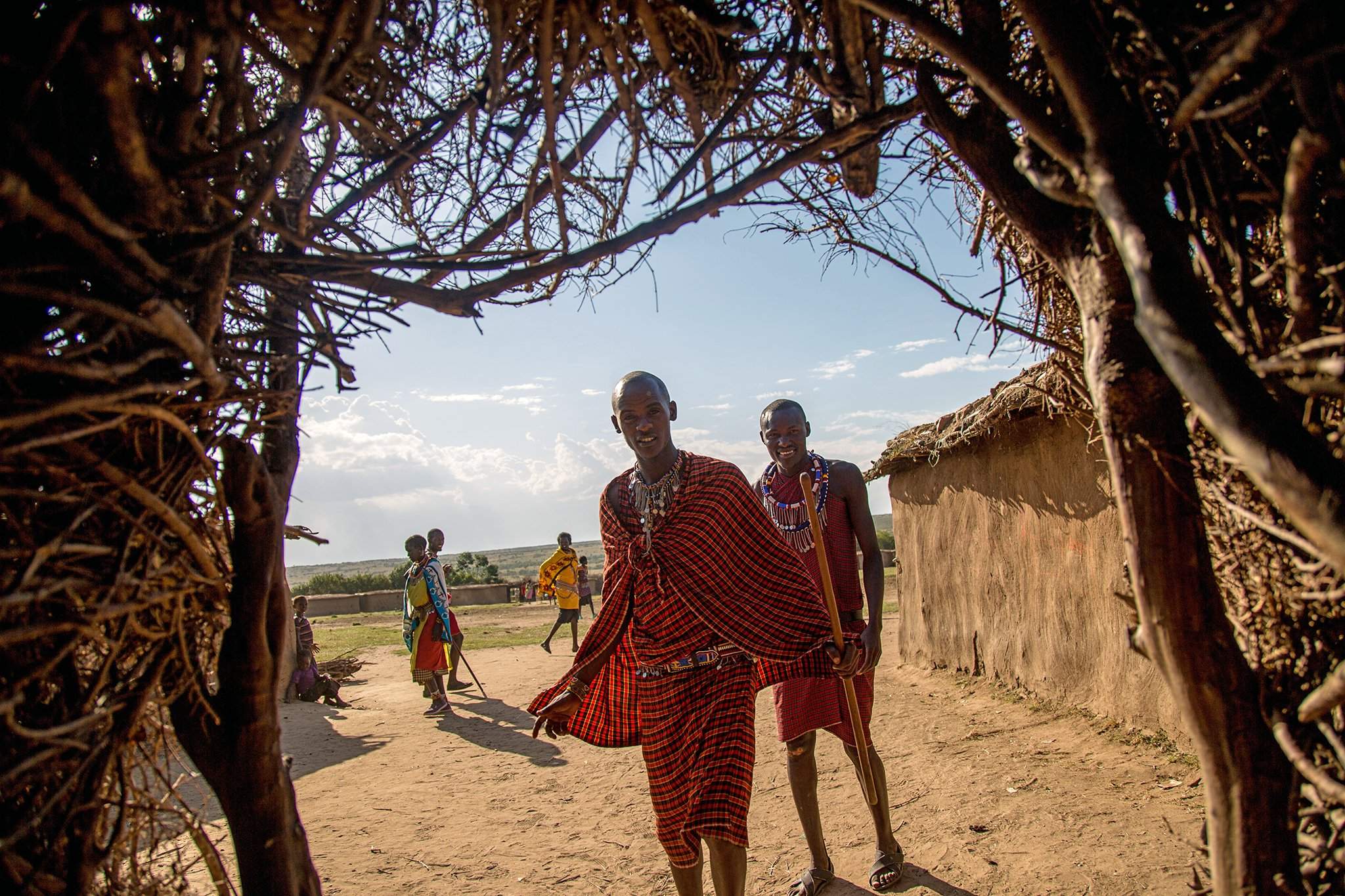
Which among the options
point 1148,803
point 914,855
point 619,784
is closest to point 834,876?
point 914,855

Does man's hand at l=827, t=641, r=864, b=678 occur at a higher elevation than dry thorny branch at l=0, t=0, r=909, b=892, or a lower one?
lower

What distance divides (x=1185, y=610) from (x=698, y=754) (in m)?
2.12

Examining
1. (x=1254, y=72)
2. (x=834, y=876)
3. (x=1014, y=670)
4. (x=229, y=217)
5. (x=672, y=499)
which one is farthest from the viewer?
(x=1014, y=670)

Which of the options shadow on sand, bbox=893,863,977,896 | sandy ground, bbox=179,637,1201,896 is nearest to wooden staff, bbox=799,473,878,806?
shadow on sand, bbox=893,863,977,896

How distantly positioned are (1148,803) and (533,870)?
351cm

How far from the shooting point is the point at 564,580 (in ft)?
45.7

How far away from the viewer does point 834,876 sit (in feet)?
13.8

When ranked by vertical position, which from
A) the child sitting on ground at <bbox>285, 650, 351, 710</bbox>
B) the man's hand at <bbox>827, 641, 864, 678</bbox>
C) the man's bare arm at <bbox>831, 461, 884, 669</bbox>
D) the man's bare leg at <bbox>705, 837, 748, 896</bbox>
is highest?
the man's bare arm at <bbox>831, 461, 884, 669</bbox>

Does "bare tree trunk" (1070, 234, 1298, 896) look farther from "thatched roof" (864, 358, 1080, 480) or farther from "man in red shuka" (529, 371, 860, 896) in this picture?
"thatched roof" (864, 358, 1080, 480)

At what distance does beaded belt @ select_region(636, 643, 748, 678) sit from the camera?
12.1 ft

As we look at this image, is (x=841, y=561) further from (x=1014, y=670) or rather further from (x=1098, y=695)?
(x=1014, y=670)

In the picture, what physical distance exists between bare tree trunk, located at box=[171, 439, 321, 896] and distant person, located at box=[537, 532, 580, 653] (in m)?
11.3

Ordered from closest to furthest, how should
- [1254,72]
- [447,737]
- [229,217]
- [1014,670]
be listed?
→ [1254,72] → [229,217] → [1014,670] → [447,737]

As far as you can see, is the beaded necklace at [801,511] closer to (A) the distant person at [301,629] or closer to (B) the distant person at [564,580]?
(A) the distant person at [301,629]
